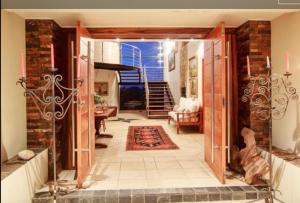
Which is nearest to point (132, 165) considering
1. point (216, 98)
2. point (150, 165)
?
point (150, 165)

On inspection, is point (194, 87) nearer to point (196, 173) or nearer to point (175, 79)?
point (175, 79)

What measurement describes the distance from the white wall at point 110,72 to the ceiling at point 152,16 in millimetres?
6263

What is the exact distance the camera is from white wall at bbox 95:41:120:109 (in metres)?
10.3

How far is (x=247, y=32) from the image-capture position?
3.90 m

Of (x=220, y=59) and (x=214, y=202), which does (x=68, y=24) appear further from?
(x=214, y=202)

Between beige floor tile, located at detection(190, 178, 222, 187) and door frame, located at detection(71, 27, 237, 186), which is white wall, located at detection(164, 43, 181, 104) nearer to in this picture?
door frame, located at detection(71, 27, 237, 186)

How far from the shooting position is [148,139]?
23.3 feet

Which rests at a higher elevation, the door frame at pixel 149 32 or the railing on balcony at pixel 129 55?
the railing on balcony at pixel 129 55

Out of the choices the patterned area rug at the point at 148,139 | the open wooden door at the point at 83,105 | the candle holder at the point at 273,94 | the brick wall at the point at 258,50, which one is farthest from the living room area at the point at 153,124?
the candle holder at the point at 273,94

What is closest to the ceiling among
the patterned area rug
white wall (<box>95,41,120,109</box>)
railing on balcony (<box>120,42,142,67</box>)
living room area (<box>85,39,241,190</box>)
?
living room area (<box>85,39,241,190</box>)

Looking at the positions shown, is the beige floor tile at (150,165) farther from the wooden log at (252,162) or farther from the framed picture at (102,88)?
the framed picture at (102,88)

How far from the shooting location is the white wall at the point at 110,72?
33.7 feet

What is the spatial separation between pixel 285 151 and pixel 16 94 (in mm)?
3358

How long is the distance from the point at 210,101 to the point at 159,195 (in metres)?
1.60
